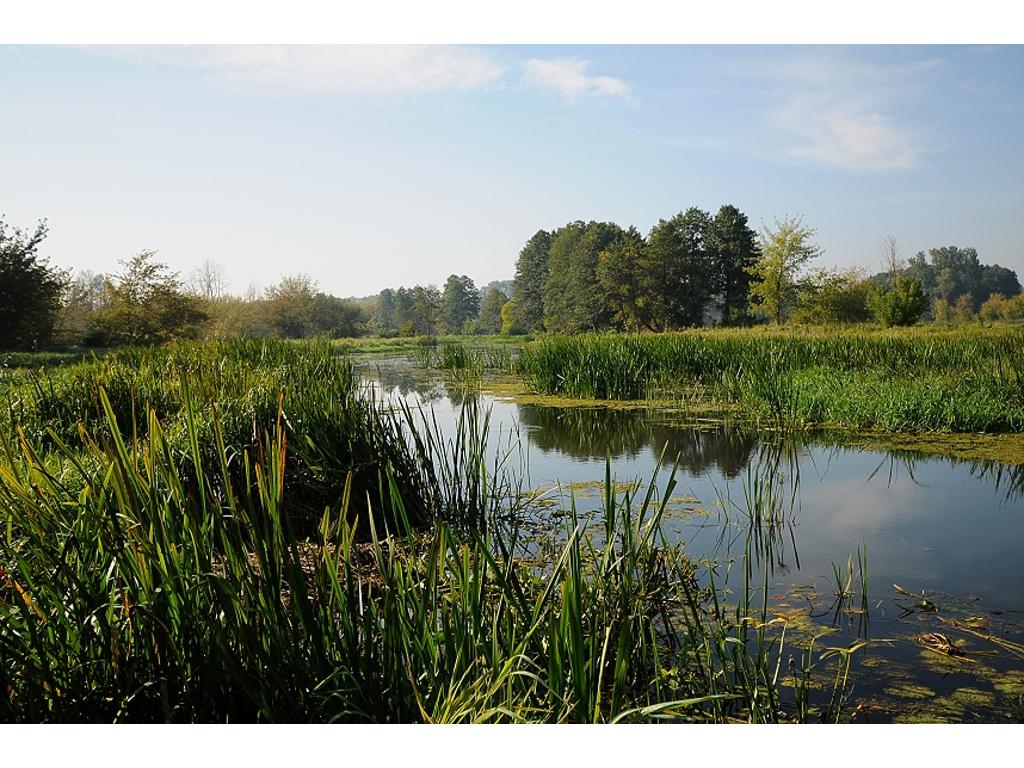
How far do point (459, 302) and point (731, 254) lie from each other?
2681cm

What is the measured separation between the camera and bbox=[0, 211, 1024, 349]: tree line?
64.1 ft

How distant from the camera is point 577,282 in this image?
35688 mm

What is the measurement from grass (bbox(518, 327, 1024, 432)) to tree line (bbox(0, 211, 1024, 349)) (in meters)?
11.3

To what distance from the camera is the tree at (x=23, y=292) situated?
16156mm

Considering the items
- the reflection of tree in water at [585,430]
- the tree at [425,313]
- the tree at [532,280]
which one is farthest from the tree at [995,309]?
the tree at [425,313]

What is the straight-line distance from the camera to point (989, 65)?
13.4 metres

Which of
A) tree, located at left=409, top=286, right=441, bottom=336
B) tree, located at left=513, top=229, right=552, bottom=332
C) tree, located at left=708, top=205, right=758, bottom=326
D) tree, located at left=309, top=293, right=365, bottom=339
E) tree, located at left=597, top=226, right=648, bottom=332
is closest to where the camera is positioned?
tree, located at left=309, top=293, right=365, bottom=339

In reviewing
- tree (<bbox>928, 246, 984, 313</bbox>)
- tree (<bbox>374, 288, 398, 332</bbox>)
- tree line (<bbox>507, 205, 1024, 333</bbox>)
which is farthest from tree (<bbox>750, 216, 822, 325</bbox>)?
tree (<bbox>374, 288, 398, 332</bbox>)

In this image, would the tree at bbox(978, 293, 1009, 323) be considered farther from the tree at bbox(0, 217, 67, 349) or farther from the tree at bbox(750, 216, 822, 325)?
the tree at bbox(0, 217, 67, 349)

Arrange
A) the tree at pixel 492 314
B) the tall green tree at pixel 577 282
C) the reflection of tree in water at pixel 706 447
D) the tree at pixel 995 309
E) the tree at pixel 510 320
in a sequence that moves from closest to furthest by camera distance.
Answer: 1. the reflection of tree in water at pixel 706 447
2. the tree at pixel 995 309
3. the tall green tree at pixel 577 282
4. the tree at pixel 510 320
5. the tree at pixel 492 314

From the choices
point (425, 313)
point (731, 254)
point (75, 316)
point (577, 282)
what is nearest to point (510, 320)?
point (577, 282)

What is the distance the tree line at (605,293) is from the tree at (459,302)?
29.0ft

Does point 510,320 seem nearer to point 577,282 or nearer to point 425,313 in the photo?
point 577,282

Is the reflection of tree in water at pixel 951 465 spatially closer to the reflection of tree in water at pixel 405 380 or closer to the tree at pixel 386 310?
the reflection of tree in water at pixel 405 380
